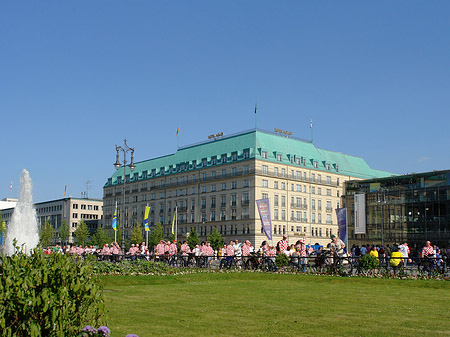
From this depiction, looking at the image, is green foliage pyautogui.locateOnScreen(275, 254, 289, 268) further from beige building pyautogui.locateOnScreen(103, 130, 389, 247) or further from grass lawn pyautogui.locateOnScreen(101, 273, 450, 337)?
beige building pyautogui.locateOnScreen(103, 130, 389, 247)

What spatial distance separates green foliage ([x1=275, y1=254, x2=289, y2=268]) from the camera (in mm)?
28969

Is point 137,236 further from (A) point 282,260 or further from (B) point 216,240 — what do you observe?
(A) point 282,260

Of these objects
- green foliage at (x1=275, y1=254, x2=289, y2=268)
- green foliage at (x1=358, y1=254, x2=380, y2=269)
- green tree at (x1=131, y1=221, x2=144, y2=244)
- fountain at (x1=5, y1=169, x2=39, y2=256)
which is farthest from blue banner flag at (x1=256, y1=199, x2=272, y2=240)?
green tree at (x1=131, y1=221, x2=144, y2=244)

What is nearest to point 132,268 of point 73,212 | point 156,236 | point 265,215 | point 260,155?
point 265,215

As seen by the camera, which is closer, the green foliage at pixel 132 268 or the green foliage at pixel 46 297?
the green foliage at pixel 46 297

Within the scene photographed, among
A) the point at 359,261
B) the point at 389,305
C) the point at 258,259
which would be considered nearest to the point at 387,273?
the point at 359,261

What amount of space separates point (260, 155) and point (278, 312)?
8877cm

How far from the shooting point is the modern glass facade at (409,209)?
227ft

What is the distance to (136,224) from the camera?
400 ft

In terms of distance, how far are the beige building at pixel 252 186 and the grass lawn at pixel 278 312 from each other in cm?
8010

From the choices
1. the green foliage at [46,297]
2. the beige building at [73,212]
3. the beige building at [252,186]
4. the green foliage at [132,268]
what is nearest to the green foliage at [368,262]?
the green foliage at [132,268]

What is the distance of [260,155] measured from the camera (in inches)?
3974

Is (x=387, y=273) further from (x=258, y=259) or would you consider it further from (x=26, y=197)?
(x=26, y=197)

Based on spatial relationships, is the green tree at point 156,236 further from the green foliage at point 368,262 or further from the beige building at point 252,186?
the green foliage at point 368,262
